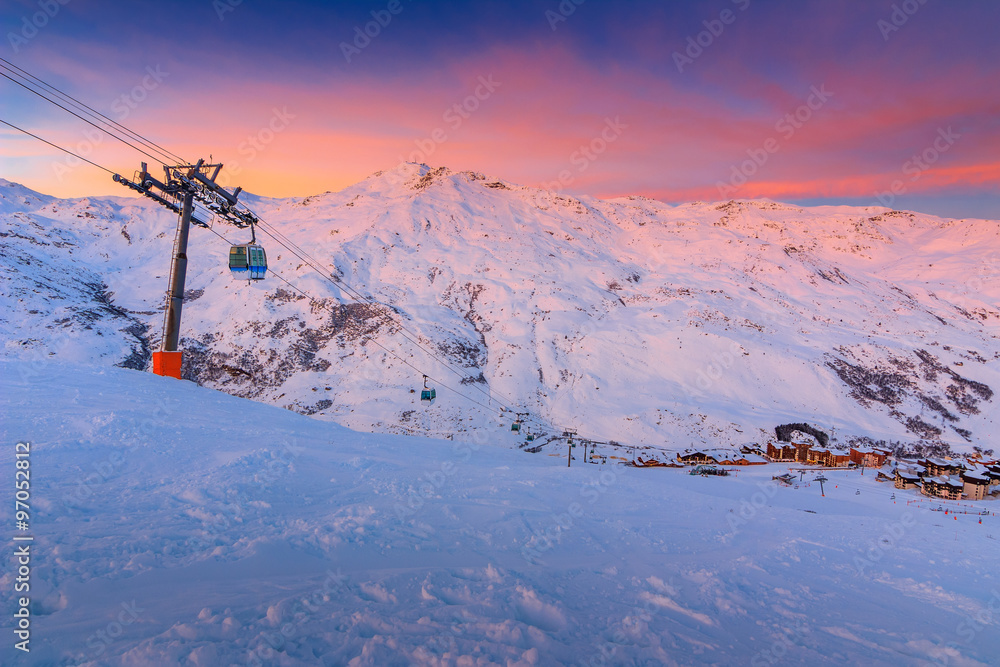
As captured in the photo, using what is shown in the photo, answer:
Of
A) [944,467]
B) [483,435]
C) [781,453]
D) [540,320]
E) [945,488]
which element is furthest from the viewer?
[540,320]

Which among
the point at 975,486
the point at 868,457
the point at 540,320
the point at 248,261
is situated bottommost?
the point at 975,486

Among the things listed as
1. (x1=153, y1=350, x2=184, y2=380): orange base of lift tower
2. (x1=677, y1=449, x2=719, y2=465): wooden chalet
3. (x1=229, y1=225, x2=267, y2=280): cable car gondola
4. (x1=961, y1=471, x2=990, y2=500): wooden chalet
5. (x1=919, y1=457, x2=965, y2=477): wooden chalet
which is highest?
(x1=229, y1=225, x2=267, y2=280): cable car gondola

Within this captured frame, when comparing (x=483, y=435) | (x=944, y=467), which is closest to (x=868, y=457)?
(x=944, y=467)

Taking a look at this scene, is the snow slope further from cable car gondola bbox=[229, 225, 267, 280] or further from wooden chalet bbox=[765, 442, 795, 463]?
wooden chalet bbox=[765, 442, 795, 463]

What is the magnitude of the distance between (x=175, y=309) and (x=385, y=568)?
16729mm

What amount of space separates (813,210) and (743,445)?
143033 mm

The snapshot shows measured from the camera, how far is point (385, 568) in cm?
661

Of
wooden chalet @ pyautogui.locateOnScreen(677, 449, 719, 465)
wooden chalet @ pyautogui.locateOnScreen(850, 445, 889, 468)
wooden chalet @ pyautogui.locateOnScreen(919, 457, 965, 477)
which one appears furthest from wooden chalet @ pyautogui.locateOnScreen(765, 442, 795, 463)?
→ wooden chalet @ pyautogui.locateOnScreen(919, 457, 965, 477)

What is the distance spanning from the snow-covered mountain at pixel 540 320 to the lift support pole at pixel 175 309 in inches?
1268

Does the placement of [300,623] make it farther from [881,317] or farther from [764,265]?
[764,265]

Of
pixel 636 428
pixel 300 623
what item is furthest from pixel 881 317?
pixel 300 623

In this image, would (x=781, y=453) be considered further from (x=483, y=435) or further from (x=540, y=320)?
(x=540, y=320)

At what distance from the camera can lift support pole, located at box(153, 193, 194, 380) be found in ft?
58.3

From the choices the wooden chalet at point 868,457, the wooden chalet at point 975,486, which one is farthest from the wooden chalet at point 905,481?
the wooden chalet at point 868,457
